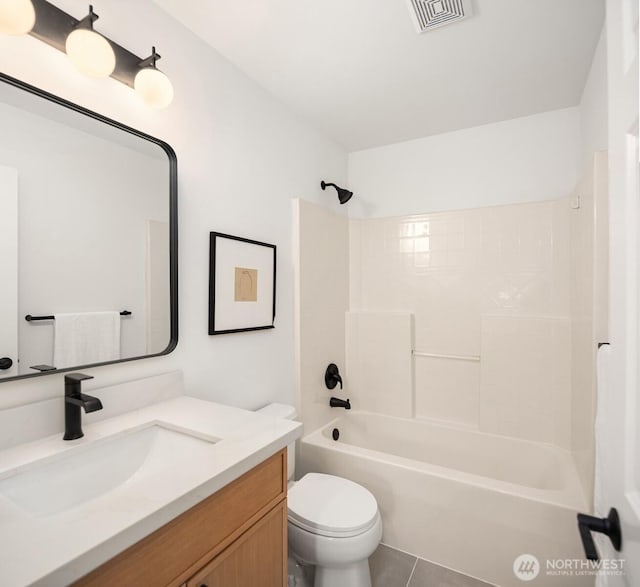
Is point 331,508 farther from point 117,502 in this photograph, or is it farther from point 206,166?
point 206,166

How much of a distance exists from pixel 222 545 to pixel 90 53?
1.48 m

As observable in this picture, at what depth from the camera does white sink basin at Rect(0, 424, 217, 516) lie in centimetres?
89

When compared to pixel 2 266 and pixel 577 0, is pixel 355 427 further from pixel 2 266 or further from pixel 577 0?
pixel 577 0

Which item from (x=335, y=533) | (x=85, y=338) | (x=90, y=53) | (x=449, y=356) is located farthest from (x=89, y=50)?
(x=449, y=356)

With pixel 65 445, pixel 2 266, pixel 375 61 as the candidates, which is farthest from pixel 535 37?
pixel 65 445

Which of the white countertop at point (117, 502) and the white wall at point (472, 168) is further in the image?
the white wall at point (472, 168)

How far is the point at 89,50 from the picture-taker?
112 centimetres

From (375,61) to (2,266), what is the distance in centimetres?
178

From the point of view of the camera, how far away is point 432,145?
267 cm

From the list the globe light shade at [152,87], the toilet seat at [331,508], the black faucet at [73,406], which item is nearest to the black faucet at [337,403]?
the toilet seat at [331,508]

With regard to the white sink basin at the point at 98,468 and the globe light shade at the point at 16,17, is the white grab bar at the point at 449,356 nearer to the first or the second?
the white sink basin at the point at 98,468

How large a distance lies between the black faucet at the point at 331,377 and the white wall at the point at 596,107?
6.19ft

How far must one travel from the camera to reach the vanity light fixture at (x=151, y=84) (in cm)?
130
